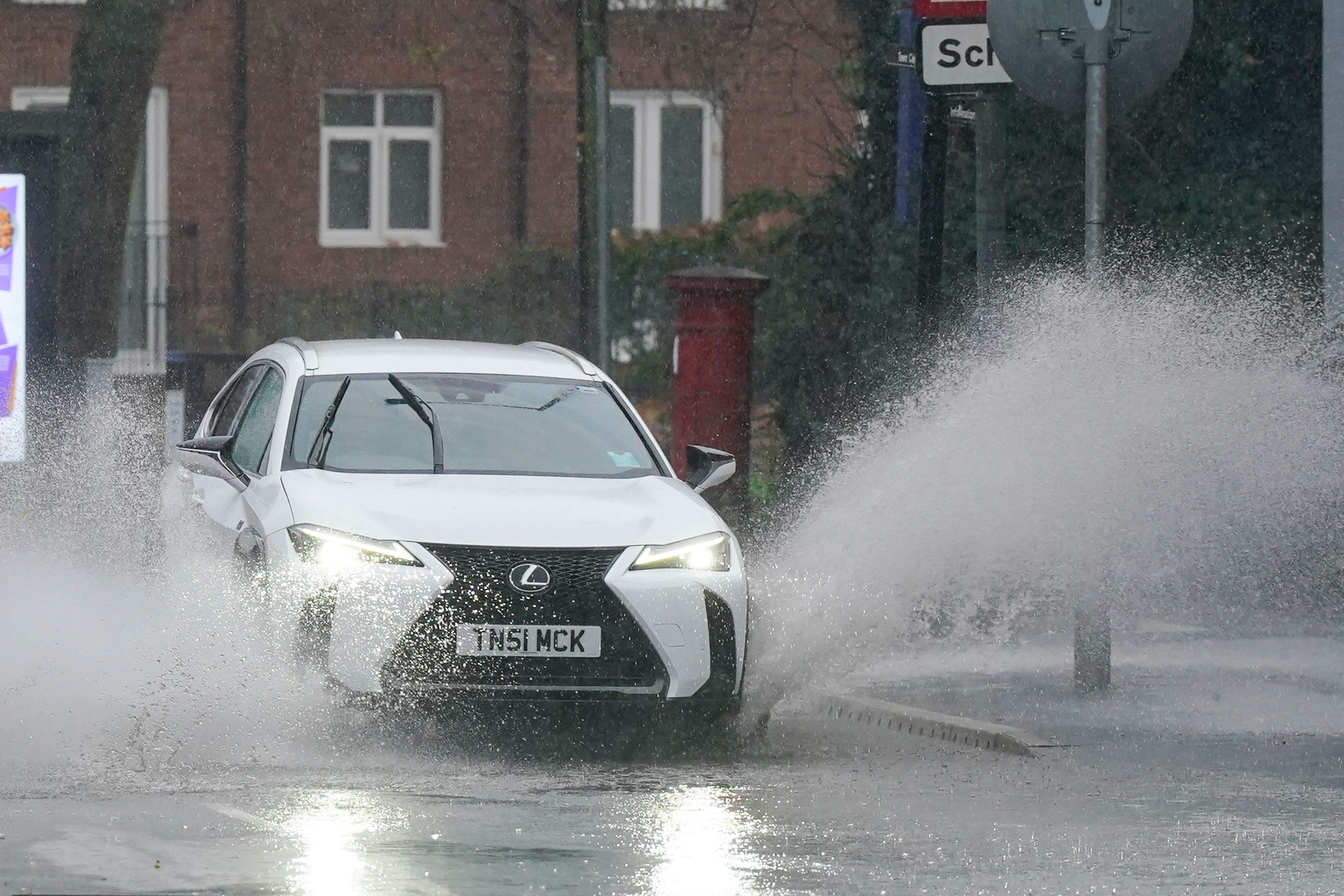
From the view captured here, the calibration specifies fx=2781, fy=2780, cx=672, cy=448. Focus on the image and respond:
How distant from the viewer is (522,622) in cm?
905

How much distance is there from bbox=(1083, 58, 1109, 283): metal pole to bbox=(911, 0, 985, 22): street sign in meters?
1.71

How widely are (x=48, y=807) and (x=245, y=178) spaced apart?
74.9ft

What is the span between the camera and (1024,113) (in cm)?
1543

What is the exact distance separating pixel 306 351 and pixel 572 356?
1.09 m

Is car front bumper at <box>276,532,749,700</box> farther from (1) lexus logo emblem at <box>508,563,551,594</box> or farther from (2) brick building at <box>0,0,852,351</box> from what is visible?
(2) brick building at <box>0,0,852,351</box>

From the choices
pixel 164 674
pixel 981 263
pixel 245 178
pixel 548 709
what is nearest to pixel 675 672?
pixel 548 709

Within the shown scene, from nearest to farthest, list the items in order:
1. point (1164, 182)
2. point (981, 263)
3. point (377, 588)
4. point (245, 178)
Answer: point (377, 588) → point (981, 263) → point (1164, 182) → point (245, 178)

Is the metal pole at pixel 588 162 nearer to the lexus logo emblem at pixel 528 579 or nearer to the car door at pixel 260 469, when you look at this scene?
the car door at pixel 260 469

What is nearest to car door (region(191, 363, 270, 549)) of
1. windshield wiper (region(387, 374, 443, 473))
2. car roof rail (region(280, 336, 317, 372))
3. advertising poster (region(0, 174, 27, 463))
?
car roof rail (region(280, 336, 317, 372))

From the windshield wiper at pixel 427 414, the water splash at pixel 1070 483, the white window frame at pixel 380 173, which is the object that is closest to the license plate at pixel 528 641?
the windshield wiper at pixel 427 414

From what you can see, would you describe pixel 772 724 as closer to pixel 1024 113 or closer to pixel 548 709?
pixel 548 709

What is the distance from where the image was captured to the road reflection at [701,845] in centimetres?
668

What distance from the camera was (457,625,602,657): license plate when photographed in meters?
9.02

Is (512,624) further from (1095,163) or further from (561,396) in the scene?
(1095,163)
